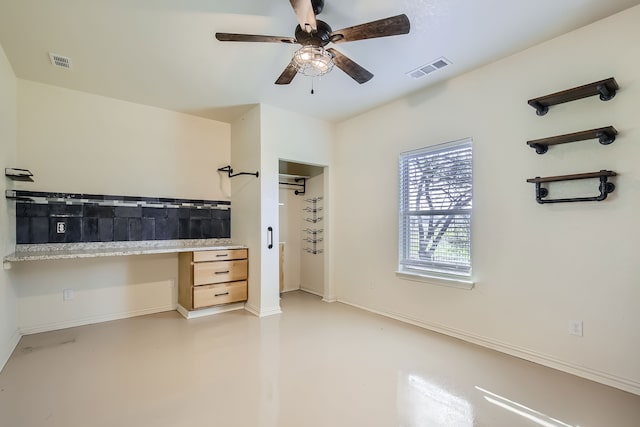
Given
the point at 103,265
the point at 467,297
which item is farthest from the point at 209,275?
the point at 467,297

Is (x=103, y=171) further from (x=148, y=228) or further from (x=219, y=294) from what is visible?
(x=219, y=294)

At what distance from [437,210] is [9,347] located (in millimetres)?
4322

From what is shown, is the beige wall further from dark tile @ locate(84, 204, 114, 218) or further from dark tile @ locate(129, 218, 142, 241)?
dark tile @ locate(129, 218, 142, 241)

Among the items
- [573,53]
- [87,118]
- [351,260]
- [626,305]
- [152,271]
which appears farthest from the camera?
[351,260]

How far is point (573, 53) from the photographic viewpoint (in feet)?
8.07

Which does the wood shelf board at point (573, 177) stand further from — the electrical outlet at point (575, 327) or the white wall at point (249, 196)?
the white wall at point (249, 196)

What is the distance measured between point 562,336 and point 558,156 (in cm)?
146

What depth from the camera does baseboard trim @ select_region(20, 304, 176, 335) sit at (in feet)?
10.8

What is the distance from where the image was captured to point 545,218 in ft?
8.50

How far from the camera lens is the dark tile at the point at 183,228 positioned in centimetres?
421

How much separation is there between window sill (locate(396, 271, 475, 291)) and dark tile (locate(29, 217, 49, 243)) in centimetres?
399

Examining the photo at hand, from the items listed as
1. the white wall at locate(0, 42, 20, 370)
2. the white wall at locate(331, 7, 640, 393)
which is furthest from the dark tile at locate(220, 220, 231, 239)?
the white wall at locate(331, 7, 640, 393)

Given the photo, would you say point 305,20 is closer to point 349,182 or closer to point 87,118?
point 349,182

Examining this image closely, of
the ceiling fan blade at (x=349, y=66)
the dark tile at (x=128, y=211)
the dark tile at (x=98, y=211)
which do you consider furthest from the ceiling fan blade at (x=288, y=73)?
the dark tile at (x=98, y=211)
